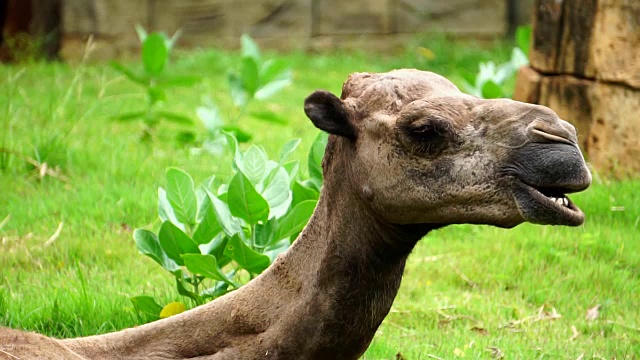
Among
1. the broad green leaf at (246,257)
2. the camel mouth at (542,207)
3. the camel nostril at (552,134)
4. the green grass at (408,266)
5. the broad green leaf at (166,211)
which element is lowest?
the green grass at (408,266)

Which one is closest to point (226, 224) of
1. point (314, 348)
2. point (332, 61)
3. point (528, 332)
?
point (314, 348)

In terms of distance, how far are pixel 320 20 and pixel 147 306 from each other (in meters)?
8.89

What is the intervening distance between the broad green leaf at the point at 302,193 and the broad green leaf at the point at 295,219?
0.21 m

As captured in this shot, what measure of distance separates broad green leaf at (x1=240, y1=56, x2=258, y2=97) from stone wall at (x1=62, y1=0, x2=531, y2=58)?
6087 millimetres

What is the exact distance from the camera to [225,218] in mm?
3850

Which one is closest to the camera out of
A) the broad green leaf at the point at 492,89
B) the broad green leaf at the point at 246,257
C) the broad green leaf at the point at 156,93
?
the broad green leaf at the point at 246,257

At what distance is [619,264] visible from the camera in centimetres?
514

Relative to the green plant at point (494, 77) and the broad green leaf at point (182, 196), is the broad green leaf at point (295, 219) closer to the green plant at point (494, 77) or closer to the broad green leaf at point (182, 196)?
the broad green leaf at point (182, 196)

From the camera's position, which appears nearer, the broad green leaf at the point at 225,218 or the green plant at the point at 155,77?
the broad green leaf at the point at 225,218

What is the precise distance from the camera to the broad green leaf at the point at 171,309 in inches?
155

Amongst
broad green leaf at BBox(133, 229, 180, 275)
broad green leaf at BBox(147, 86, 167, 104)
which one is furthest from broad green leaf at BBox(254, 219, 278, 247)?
broad green leaf at BBox(147, 86, 167, 104)

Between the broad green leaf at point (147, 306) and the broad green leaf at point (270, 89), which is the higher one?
the broad green leaf at point (270, 89)

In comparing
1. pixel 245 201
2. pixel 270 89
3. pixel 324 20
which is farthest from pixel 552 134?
pixel 324 20

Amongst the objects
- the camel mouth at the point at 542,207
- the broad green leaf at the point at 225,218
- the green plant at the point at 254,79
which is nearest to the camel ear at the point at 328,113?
the camel mouth at the point at 542,207
